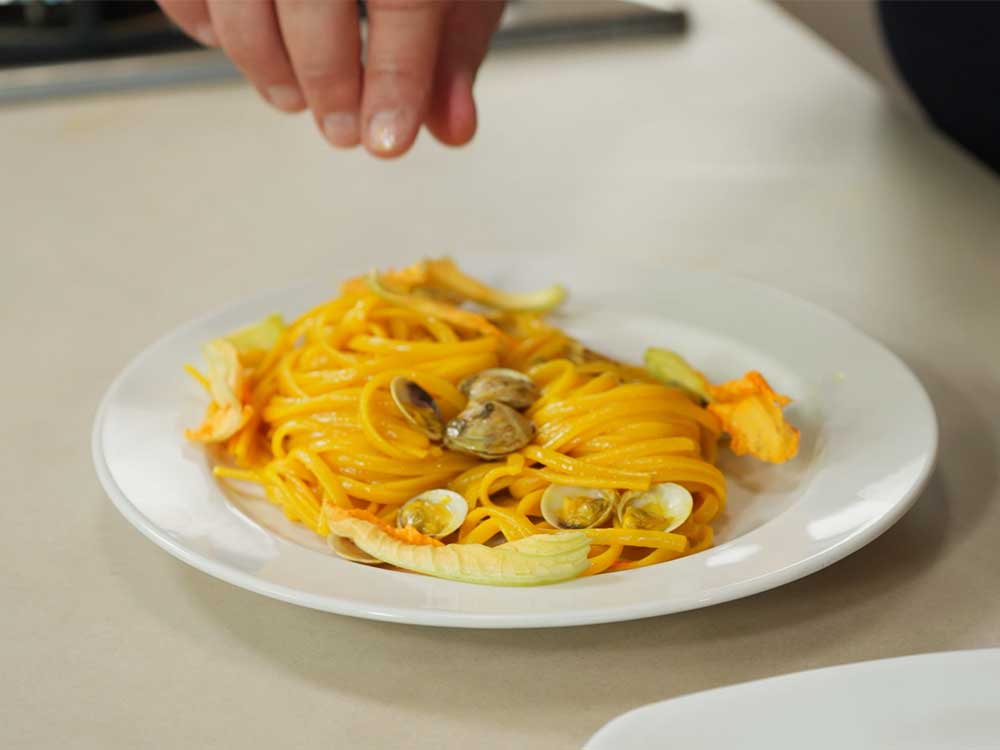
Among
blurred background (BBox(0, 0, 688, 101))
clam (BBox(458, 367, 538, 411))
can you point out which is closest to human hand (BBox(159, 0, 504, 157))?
clam (BBox(458, 367, 538, 411))

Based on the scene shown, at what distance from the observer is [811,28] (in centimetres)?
Result: 259

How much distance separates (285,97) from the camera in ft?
5.77

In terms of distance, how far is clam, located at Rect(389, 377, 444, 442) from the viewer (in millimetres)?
1396

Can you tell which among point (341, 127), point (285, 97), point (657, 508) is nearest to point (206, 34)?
point (285, 97)

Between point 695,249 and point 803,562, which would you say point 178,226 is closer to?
point 695,249

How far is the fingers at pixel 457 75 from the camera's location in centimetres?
172

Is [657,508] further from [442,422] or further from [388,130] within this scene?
[388,130]

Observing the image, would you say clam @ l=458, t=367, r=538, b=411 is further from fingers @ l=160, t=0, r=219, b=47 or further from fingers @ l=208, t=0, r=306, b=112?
fingers @ l=160, t=0, r=219, b=47

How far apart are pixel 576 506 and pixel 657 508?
0.28ft

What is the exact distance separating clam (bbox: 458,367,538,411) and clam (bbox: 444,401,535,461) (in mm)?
40

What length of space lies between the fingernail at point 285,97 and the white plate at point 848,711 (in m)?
1.15

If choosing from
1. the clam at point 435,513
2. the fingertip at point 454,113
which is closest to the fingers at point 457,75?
the fingertip at point 454,113

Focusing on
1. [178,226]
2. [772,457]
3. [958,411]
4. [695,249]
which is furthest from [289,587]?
[178,226]

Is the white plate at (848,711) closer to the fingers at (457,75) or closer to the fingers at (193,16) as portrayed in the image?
the fingers at (457,75)
